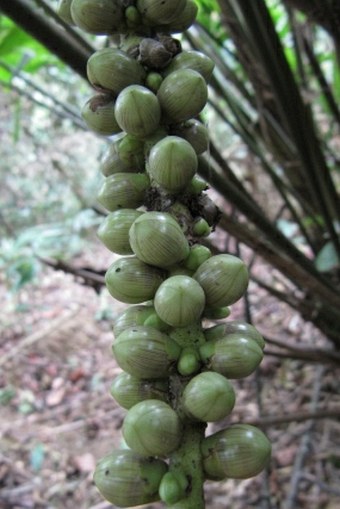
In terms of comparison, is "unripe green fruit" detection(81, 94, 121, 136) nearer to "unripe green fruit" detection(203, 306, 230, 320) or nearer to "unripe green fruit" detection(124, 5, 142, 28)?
"unripe green fruit" detection(124, 5, 142, 28)

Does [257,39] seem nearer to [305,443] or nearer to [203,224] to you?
[203,224]

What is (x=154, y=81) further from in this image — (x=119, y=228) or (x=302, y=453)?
(x=302, y=453)

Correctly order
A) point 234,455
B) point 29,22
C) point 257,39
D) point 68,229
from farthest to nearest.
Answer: point 68,229 → point 257,39 → point 29,22 → point 234,455

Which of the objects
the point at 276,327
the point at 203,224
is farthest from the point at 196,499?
the point at 276,327

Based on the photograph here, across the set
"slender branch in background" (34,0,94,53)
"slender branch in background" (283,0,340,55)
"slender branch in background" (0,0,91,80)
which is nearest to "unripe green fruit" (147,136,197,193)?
"slender branch in background" (0,0,91,80)

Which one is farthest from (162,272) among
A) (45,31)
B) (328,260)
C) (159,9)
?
(328,260)

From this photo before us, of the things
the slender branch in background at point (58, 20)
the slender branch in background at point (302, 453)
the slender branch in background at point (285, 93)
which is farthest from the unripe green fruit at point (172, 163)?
the slender branch in background at point (302, 453)
